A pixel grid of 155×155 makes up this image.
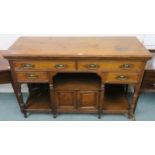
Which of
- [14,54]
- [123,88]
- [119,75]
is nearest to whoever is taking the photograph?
[14,54]

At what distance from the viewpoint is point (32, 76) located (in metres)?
1.53

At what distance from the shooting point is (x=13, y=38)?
76.3 inches

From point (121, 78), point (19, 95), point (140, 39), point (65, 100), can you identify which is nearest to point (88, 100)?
point (65, 100)

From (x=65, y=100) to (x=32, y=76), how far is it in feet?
1.50

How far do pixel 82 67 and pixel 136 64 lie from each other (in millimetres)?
466

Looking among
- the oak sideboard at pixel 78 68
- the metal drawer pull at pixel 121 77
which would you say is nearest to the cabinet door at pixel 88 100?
the oak sideboard at pixel 78 68

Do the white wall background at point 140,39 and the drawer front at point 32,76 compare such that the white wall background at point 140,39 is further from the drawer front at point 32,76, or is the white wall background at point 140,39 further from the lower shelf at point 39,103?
the lower shelf at point 39,103

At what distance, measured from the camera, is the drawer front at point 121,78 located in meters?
1.48

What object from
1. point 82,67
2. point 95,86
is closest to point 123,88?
point 95,86

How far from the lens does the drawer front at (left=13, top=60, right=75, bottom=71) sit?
56.3 inches

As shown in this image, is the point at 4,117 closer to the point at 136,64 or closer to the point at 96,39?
the point at 96,39

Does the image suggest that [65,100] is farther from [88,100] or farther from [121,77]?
[121,77]

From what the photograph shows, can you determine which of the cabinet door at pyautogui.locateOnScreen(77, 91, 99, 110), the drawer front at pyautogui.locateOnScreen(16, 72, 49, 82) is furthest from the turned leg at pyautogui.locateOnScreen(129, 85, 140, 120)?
the drawer front at pyautogui.locateOnScreen(16, 72, 49, 82)
